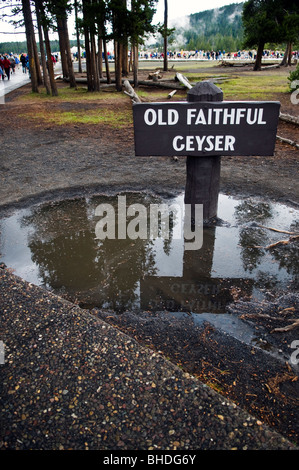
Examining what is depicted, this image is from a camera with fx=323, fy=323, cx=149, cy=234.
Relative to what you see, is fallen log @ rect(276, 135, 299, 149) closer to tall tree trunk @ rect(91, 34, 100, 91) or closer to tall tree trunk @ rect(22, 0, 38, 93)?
tall tree trunk @ rect(91, 34, 100, 91)

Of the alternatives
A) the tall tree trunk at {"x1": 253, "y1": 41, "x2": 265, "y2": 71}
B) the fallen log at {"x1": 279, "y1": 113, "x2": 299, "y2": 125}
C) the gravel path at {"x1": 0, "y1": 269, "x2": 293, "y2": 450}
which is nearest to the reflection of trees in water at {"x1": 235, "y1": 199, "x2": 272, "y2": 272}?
the gravel path at {"x1": 0, "y1": 269, "x2": 293, "y2": 450}

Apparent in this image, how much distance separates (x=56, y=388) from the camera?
8.66 ft

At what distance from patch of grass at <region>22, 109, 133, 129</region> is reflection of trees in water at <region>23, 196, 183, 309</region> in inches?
287

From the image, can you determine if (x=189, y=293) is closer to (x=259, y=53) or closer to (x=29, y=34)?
(x=29, y=34)

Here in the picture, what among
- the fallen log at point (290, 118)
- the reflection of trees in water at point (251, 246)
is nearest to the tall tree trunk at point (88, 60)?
the fallen log at point (290, 118)

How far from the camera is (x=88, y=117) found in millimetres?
13750

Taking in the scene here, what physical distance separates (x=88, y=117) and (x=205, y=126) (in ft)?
32.6

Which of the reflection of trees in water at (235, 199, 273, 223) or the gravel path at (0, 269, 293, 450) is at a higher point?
the gravel path at (0, 269, 293, 450)

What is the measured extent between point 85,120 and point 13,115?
372cm

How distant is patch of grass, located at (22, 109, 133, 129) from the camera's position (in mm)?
12906

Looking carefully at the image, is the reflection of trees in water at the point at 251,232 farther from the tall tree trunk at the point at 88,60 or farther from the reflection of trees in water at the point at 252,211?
the tall tree trunk at the point at 88,60

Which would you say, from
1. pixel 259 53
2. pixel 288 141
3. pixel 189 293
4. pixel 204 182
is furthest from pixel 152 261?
pixel 259 53

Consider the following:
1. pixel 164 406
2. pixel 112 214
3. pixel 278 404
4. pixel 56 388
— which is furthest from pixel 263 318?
pixel 112 214

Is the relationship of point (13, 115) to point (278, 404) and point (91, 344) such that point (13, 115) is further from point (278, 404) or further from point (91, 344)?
point (278, 404)
